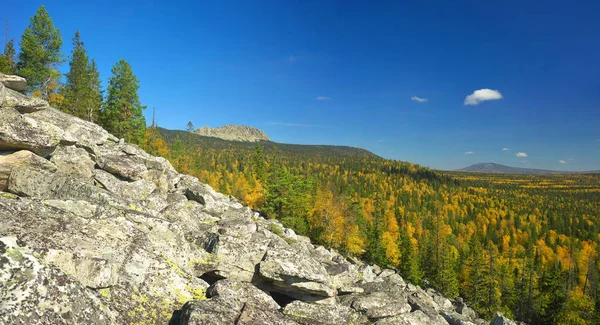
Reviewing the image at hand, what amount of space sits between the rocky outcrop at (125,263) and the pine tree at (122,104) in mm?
32900

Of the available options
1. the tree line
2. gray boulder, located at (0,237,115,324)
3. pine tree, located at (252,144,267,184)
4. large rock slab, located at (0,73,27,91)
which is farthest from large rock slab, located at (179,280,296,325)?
pine tree, located at (252,144,267,184)

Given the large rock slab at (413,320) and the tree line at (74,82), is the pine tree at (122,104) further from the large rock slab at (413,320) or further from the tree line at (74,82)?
the large rock slab at (413,320)

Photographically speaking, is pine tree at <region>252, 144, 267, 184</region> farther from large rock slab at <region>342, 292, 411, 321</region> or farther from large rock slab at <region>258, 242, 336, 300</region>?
large rock slab at <region>258, 242, 336, 300</region>

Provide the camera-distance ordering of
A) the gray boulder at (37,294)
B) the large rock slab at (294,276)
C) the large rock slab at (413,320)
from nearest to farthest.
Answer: the gray boulder at (37,294)
the large rock slab at (294,276)
the large rock slab at (413,320)

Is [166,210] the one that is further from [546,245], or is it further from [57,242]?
[546,245]

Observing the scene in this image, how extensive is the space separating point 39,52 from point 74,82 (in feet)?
34.8

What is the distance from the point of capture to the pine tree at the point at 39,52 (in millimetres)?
40469

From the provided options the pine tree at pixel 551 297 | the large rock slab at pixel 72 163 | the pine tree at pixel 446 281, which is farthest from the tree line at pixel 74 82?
the pine tree at pixel 551 297

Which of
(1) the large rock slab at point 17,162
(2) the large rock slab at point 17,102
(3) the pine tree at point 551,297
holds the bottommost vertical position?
(3) the pine tree at point 551,297

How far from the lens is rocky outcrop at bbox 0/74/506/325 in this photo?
6832mm

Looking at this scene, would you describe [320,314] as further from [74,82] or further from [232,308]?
[74,82]

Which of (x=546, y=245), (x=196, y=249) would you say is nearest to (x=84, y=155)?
(x=196, y=249)

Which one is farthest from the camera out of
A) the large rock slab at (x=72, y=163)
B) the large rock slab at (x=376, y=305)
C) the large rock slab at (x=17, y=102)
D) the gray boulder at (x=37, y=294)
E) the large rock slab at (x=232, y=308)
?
the large rock slab at (x=72, y=163)

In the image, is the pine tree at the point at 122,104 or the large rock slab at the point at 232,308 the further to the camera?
the pine tree at the point at 122,104
